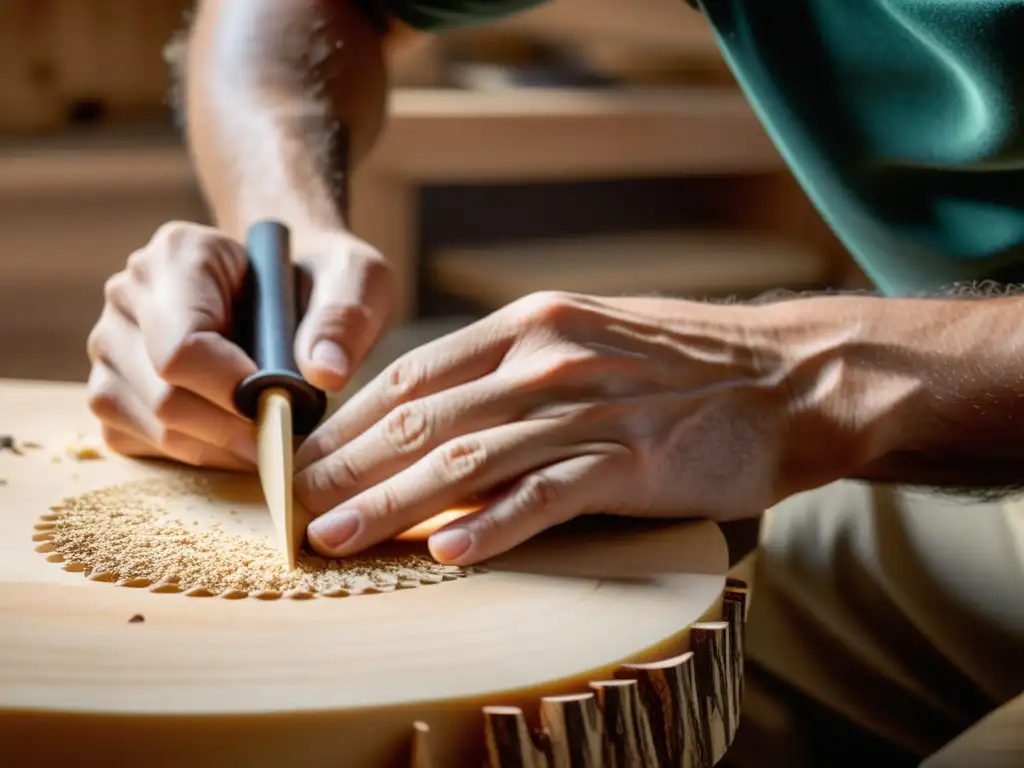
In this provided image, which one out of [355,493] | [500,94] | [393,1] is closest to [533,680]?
[355,493]

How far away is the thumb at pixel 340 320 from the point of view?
2.62ft

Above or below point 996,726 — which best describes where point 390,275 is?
above

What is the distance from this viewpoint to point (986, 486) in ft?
3.01

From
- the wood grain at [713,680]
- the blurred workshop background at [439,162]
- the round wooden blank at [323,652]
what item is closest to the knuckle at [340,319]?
the round wooden blank at [323,652]

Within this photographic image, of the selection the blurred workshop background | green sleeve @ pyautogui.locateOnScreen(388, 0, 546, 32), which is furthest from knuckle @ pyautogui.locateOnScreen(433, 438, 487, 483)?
the blurred workshop background

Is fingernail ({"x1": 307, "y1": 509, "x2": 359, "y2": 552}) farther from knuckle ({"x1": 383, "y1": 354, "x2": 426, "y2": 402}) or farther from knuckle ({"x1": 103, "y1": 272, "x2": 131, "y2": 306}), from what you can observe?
knuckle ({"x1": 103, "y1": 272, "x2": 131, "y2": 306})

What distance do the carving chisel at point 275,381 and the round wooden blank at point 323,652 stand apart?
0.09 metres

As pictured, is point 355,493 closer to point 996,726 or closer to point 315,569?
point 315,569

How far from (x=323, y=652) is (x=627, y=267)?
1.99 metres

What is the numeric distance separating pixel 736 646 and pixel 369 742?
0.75 ft

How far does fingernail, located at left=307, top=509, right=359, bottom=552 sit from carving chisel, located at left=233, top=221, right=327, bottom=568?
0.01 m

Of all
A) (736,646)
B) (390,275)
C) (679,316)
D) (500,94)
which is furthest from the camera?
(500,94)

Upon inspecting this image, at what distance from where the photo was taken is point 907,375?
85cm

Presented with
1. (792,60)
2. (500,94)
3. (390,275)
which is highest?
(792,60)
